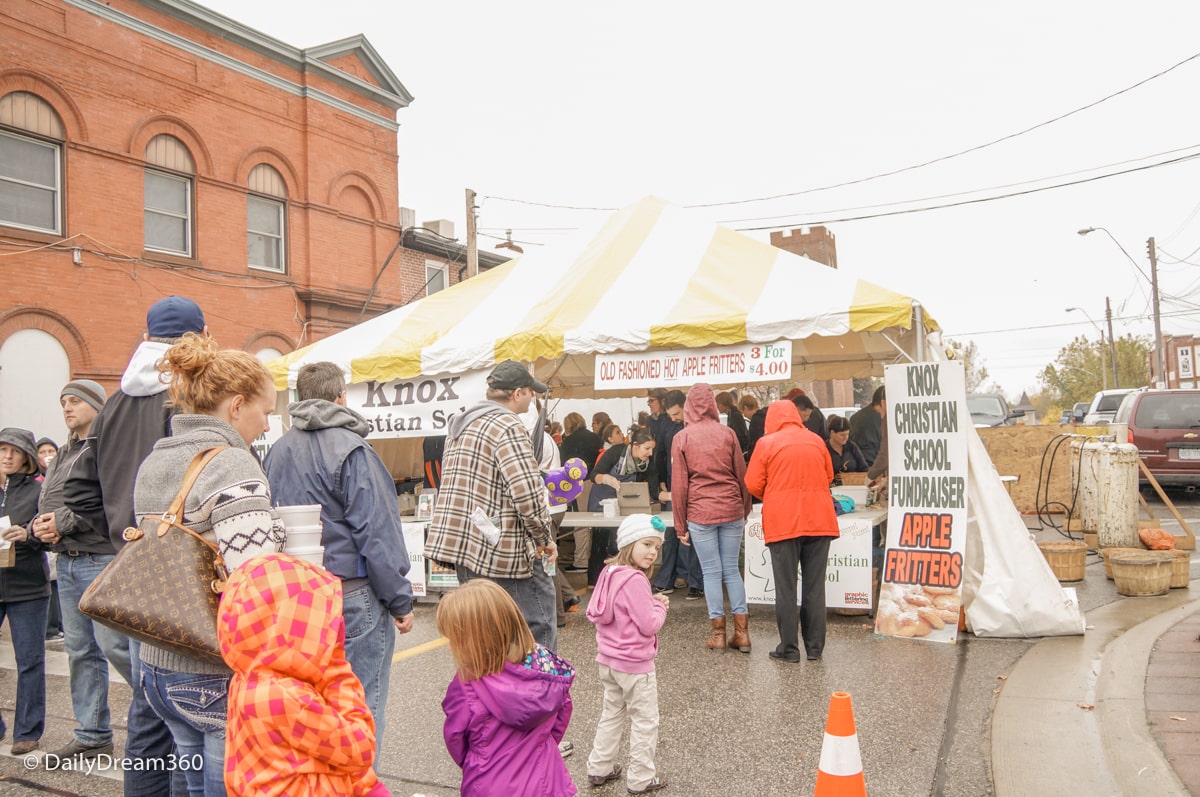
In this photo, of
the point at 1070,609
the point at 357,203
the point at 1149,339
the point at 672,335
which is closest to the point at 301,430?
the point at 672,335

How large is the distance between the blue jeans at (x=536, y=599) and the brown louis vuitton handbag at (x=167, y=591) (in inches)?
77.1

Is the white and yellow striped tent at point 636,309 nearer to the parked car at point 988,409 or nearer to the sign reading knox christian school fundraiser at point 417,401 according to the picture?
the sign reading knox christian school fundraiser at point 417,401

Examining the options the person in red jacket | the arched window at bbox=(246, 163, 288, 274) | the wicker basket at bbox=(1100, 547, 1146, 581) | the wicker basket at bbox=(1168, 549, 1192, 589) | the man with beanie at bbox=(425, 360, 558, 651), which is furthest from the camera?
the arched window at bbox=(246, 163, 288, 274)

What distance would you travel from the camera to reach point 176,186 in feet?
51.7

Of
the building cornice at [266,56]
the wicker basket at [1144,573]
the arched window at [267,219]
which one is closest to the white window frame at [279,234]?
the arched window at [267,219]

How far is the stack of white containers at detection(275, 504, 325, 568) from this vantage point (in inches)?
110

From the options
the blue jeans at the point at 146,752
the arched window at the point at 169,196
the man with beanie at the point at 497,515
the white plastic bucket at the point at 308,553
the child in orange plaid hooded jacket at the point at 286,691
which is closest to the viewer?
the child in orange plaid hooded jacket at the point at 286,691

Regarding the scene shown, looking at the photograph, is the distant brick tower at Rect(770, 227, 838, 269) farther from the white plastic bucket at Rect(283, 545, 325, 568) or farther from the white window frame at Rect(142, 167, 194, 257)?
the white plastic bucket at Rect(283, 545, 325, 568)

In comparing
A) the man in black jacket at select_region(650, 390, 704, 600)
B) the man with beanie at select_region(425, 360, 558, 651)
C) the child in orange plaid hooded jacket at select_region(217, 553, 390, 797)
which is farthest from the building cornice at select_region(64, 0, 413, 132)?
the child in orange plaid hooded jacket at select_region(217, 553, 390, 797)

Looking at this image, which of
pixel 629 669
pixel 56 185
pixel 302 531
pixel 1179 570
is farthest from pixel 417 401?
pixel 56 185

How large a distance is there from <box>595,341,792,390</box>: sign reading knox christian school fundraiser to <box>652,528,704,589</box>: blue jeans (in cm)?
175

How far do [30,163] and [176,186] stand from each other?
2.49m

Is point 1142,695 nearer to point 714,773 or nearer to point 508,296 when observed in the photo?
Result: point 714,773

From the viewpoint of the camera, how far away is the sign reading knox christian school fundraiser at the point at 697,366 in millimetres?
7422
